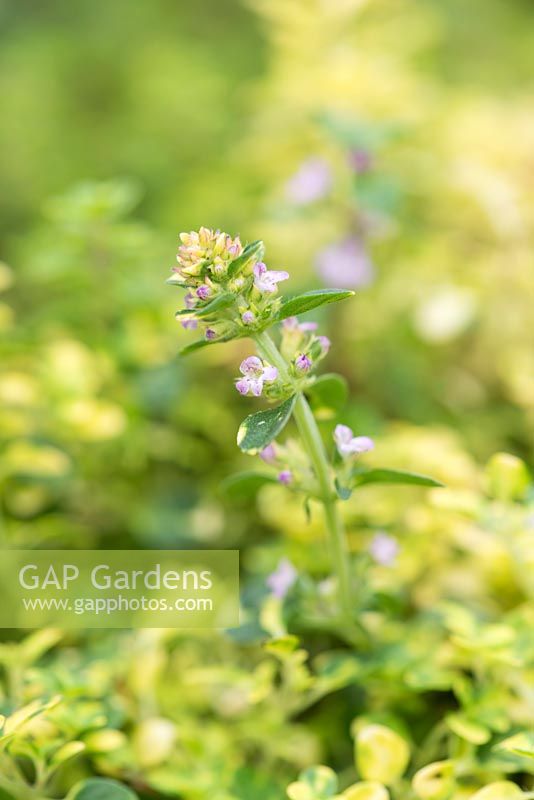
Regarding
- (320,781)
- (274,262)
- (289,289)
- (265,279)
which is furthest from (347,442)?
(274,262)

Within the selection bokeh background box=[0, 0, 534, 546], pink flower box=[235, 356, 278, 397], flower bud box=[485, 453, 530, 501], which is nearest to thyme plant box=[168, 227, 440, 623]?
pink flower box=[235, 356, 278, 397]

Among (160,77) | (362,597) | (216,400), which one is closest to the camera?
(362,597)

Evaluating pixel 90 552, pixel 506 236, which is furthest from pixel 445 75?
pixel 90 552

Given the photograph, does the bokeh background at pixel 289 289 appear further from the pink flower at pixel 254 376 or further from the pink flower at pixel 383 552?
the pink flower at pixel 254 376

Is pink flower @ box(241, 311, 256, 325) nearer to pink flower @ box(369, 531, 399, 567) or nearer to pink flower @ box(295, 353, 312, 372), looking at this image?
pink flower @ box(295, 353, 312, 372)

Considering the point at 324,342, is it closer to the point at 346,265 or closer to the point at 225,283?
the point at 225,283

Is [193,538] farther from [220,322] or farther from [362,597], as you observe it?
[220,322]
